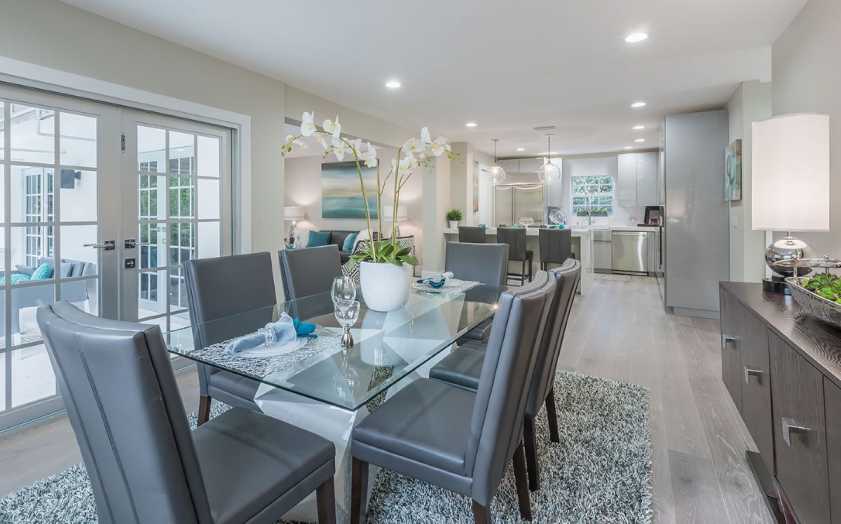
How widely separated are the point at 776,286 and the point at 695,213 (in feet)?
10.9

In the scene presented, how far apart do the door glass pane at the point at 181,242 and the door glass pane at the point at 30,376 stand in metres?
0.96

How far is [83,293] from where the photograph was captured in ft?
8.95

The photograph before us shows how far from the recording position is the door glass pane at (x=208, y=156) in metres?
3.41

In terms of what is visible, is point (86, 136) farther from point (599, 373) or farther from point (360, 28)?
point (599, 373)

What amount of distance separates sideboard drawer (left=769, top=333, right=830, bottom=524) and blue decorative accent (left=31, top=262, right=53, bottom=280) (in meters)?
3.49

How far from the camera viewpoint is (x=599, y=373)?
3.13 meters

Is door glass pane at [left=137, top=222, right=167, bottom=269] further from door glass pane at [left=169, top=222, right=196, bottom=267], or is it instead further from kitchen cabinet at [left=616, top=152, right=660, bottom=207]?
kitchen cabinet at [left=616, top=152, right=660, bottom=207]

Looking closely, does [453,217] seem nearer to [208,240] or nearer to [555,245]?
[555,245]

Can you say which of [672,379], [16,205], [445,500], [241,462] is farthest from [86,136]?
[672,379]

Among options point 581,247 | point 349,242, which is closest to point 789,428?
point 581,247

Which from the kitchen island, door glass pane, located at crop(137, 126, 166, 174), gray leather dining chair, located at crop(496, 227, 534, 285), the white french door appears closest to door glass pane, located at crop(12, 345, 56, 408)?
the white french door

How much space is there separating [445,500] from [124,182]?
2.77 meters

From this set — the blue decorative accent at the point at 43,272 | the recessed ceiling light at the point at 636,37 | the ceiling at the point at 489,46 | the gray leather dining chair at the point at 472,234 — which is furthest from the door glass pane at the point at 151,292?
the gray leather dining chair at the point at 472,234

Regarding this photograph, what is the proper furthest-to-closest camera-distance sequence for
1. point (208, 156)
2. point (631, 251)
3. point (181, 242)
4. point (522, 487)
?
1. point (631, 251)
2. point (208, 156)
3. point (181, 242)
4. point (522, 487)
